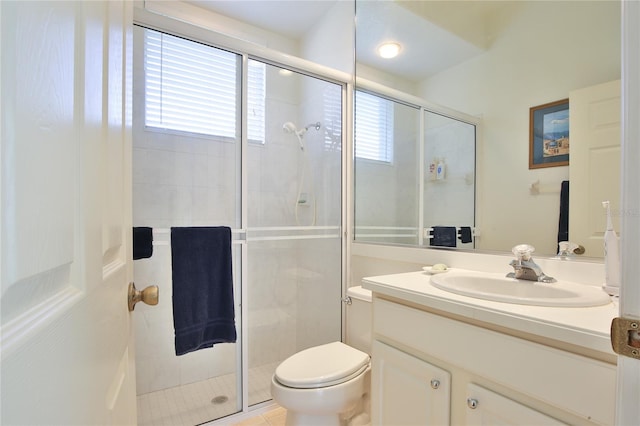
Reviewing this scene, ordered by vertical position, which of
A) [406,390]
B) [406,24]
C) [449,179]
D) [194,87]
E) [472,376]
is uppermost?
[406,24]

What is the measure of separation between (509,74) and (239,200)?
144 cm

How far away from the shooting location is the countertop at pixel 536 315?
63 cm

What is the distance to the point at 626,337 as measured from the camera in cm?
40

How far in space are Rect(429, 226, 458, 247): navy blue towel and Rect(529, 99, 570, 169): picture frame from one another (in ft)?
1.38

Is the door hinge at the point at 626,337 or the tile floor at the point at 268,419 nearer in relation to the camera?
the door hinge at the point at 626,337

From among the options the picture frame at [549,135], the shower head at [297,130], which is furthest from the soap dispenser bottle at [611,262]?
the shower head at [297,130]

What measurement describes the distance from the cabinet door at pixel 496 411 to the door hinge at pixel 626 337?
1.34ft

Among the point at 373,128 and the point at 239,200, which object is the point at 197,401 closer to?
the point at 239,200

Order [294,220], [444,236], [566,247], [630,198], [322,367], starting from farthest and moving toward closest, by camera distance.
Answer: [294,220] → [444,236] → [322,367] → [566,247] → [630,198]

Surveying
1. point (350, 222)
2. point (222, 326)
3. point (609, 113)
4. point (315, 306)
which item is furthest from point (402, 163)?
point (222, 326)

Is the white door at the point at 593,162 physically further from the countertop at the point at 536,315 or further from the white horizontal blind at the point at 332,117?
the white horizontal blind at the point at 332,117

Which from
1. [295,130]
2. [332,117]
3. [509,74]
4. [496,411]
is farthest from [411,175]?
[496,411]

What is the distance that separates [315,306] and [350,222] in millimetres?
659

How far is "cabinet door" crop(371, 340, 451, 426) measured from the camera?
89 cm
